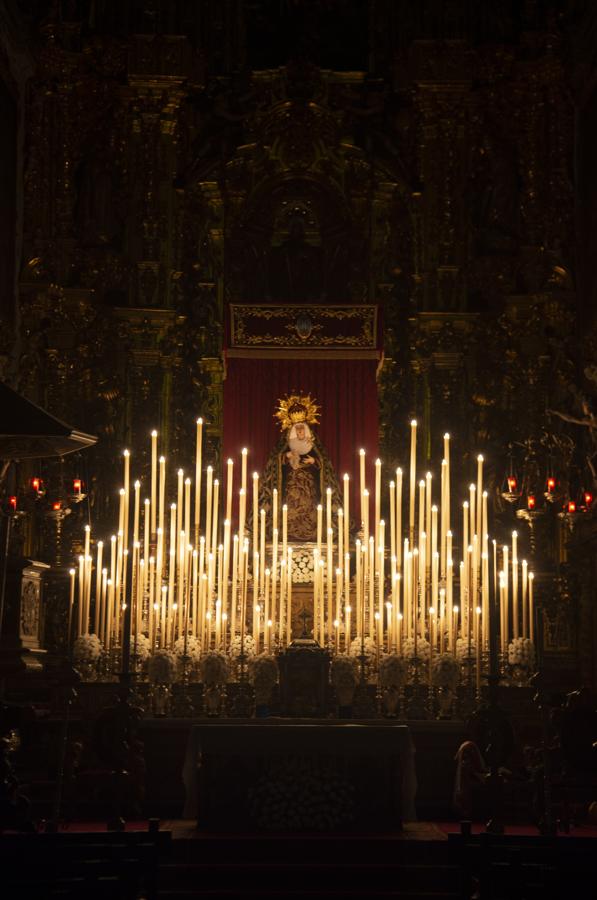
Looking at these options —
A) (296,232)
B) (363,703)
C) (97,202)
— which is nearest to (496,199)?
(296,232)

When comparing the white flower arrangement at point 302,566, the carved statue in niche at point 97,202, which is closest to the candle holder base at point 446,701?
the white flower arrangement at point 302,566

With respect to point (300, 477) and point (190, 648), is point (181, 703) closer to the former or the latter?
point (190, 648)

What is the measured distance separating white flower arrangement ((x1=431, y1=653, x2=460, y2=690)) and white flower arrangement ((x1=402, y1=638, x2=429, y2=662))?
25 cm

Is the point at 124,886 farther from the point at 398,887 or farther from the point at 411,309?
the point at 411,309

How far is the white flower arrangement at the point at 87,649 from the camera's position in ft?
45.8

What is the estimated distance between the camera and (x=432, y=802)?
13.0 meters

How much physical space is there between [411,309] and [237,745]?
311 inches

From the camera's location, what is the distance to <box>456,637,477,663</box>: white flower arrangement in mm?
13383

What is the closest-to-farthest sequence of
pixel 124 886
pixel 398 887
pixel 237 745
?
pixel 124 886
pixel 398 887
pixel 237 745

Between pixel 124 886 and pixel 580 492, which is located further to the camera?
pixel 580 492

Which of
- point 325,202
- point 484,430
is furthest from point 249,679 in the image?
point 325,202

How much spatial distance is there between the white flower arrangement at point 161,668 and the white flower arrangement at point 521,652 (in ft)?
10.4

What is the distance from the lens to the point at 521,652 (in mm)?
13914

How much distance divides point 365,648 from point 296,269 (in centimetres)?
669
